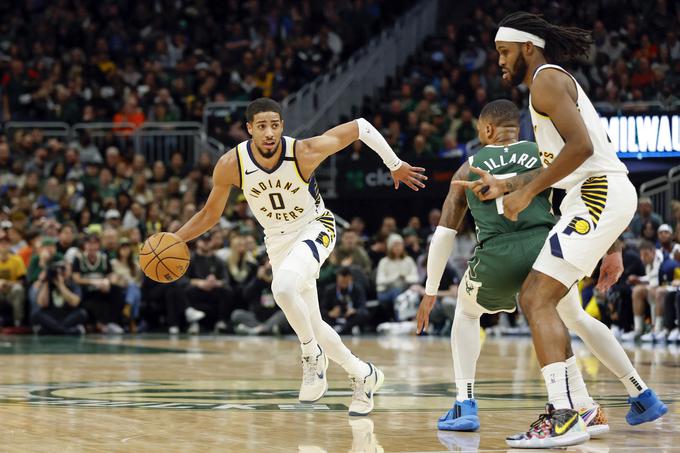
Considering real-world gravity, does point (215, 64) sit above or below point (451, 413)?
above

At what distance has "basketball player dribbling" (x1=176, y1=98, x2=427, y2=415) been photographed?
735 centimetres

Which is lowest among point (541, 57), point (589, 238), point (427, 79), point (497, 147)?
point (589, 238)

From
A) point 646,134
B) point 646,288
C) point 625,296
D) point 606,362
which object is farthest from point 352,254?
point 606,362

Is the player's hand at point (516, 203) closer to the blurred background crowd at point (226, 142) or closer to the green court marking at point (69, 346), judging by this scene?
the blurred background crowd at point (226, 142)

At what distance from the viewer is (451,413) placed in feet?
20.4

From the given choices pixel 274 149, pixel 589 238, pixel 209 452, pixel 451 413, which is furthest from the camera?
pixel 274 149

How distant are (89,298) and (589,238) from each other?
41.2ft

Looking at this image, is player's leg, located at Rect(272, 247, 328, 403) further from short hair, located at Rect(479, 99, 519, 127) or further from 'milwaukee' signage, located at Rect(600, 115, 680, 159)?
'milwaukee' signage, located at Rect(600, 115, 680, 159)

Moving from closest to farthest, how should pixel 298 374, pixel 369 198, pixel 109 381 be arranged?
pixel 109 381
pixel 298 374
pixel 369 198

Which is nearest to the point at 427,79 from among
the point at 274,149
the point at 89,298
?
the point at 89,298

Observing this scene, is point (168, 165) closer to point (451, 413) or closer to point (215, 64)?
point (215, 64)

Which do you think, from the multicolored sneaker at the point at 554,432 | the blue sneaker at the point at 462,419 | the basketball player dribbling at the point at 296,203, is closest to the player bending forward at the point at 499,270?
the blue sneaker at the point at 462,419

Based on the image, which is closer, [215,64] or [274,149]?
[274,149]

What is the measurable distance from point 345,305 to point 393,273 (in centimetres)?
93
